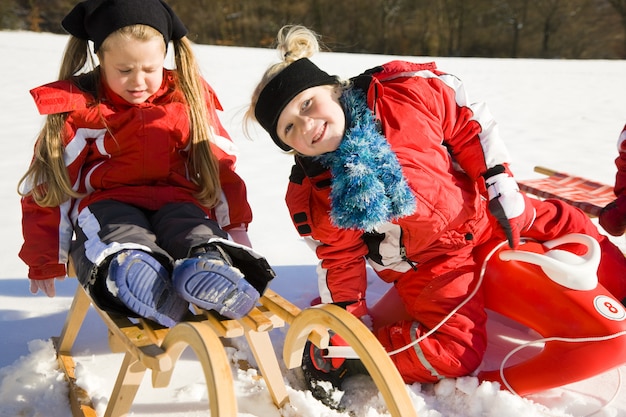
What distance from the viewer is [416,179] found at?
1787 mm

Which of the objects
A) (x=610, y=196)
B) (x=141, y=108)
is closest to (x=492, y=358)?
(x=610, y=196)

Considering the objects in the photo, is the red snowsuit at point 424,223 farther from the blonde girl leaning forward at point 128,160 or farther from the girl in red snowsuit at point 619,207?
the girl in red snowsuit at point 619,207

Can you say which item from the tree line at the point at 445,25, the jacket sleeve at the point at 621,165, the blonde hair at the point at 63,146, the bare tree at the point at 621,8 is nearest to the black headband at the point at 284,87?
the blonde hair at the point at 63,146

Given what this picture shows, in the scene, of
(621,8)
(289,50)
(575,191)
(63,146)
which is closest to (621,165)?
(575,191)

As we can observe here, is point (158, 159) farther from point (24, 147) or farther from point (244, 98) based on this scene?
point (244, 98)

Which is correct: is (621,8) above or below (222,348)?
below

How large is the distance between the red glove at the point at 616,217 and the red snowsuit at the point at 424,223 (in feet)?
1.93

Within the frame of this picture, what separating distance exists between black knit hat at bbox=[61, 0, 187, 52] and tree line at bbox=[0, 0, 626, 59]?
1396cm

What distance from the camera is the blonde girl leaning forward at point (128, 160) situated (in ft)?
5.48

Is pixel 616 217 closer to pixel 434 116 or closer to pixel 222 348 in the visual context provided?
pixel 434 116

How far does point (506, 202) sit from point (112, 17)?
126cm

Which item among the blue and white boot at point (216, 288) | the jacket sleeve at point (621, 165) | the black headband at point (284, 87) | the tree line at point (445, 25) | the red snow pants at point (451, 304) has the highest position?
the black headband at point (284, 87)

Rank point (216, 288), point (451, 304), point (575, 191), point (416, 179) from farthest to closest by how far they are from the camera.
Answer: point (575, 191) → point (451, 304) → point (416, 179) → point (216, 288)

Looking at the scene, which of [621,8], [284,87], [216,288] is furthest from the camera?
[621,8]
